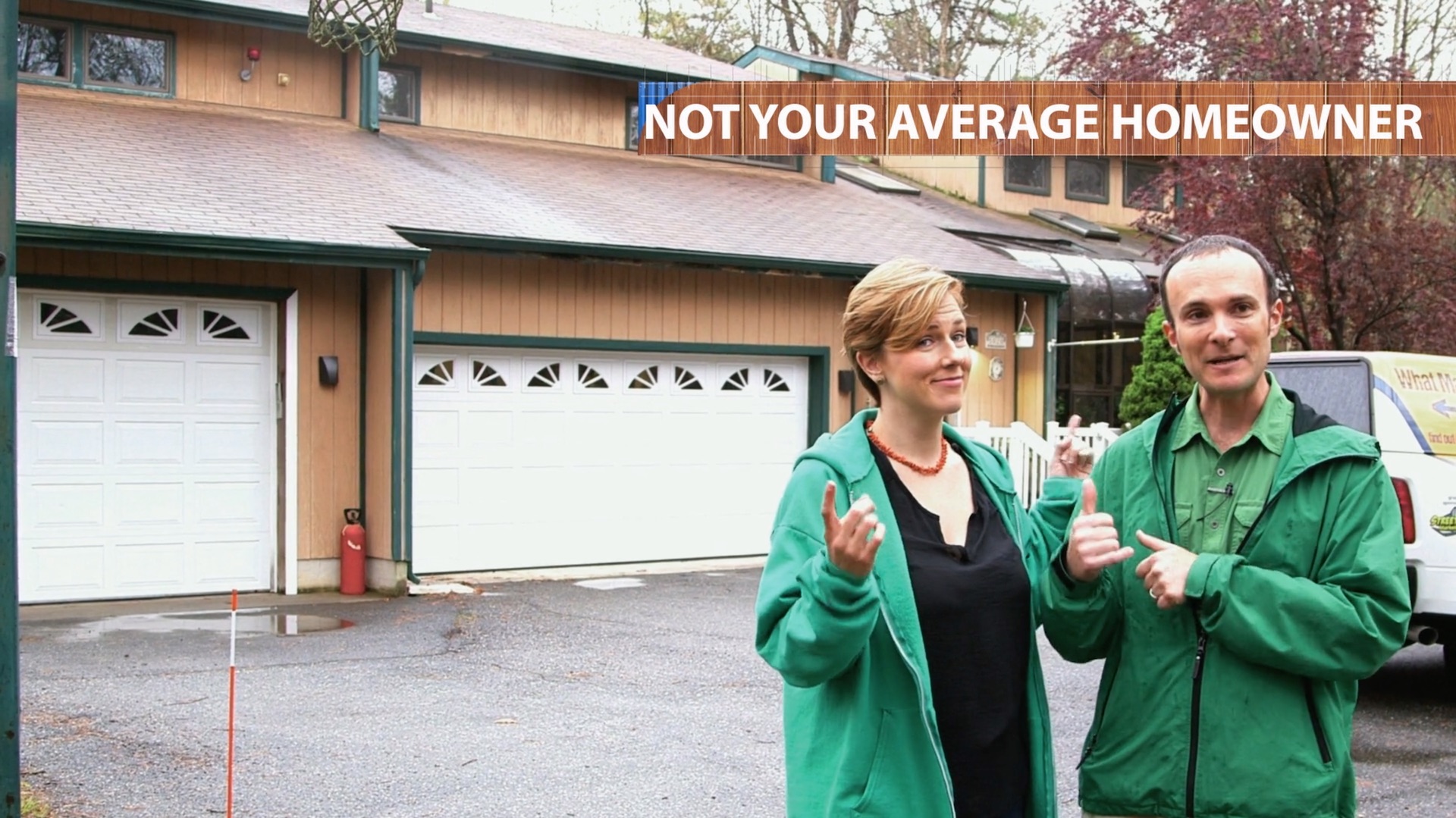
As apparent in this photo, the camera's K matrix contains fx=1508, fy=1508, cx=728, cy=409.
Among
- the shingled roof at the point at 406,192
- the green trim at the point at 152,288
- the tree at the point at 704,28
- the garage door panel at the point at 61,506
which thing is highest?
the tree at the point at 704,28

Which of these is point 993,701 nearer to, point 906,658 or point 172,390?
point 906,658

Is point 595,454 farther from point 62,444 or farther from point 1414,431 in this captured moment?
point 1414,431

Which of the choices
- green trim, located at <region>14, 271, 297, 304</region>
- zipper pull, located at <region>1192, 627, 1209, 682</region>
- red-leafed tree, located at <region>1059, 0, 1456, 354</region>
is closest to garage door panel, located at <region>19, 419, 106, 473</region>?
green trim, located at <region>14, 271, 297, 304</region>

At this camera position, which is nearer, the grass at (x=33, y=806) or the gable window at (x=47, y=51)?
the grass at (x=33, y=806)

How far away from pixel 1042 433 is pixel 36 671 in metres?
12.1

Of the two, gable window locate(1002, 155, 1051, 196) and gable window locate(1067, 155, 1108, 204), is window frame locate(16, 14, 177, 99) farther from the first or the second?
gable window locate(1067, 155, 1108, 204)

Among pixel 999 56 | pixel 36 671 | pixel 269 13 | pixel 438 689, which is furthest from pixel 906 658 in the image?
pixel 999 56

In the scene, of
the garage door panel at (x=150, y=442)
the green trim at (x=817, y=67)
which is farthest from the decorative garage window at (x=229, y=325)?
the green trim at (x=817, y=67)

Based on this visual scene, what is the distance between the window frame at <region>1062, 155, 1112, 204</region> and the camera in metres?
24.7

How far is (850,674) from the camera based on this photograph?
277cm

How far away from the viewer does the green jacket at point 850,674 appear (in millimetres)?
2641

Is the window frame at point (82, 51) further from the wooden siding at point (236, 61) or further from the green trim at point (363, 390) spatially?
the green trim at point (363, 390)

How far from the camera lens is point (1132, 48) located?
18.9 metres

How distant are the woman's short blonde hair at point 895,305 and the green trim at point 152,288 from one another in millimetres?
10299
